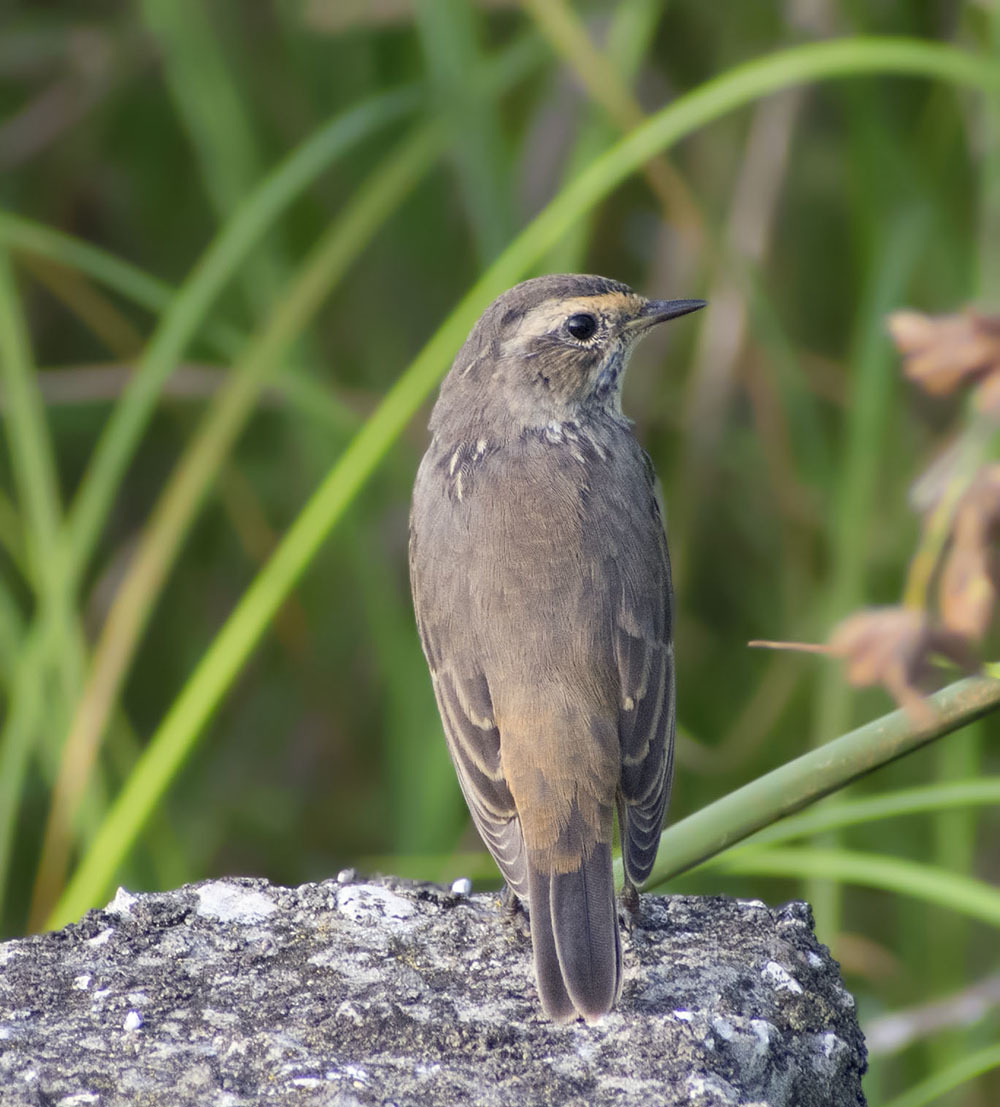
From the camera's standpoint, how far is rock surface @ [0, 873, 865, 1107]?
2.27 metres

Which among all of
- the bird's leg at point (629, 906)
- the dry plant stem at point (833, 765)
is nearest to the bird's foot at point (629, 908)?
the bird's leg at point (629, 906)

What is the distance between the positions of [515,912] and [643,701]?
1.77ft

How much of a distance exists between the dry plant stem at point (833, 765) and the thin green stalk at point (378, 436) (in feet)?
4.47

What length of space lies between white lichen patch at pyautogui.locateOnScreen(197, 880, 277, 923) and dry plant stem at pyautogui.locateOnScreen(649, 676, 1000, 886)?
35.1 inches

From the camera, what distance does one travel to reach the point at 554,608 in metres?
3.29

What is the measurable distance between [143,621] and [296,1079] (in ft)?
12.0

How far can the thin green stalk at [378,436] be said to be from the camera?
3.41 meters

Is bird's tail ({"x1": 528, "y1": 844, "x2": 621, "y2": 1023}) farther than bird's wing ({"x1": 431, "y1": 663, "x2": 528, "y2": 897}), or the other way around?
bird's wing ({"x1": 431, "y1": 663, "x2": 528, "y2": 897})

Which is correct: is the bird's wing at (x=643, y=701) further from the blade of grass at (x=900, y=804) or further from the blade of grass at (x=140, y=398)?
the blade of grass at (x=140, y=398)

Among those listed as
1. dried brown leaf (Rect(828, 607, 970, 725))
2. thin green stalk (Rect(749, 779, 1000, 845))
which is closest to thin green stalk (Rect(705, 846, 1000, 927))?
thin green stalk (Rect(749, 779, 1000, 845))

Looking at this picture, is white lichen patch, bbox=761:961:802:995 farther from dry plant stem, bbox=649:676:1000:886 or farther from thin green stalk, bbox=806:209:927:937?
thin green stalk, bbox=806:209:927:937

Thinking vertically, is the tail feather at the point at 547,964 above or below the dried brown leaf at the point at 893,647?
above

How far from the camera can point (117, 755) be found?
194 inches

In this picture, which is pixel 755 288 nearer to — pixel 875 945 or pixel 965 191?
pixel 965 191
